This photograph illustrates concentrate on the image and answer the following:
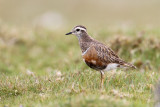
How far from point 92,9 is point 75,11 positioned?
5.83ft

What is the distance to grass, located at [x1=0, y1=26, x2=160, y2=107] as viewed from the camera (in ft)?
23.0

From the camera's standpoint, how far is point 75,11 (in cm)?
3475

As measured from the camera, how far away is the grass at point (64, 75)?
700 cm

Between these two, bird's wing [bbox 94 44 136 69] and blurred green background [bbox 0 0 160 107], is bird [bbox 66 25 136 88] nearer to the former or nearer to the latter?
bird's wing [bbox 94 44 136 69]

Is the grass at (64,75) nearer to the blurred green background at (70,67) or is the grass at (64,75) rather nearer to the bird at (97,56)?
the blurred green background at (70,67)

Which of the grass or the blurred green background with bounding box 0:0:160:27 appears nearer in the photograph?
the grass

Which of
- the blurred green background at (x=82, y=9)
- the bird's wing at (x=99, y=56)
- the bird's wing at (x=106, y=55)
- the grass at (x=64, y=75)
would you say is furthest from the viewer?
the blurred green background at (x=82, y=9)

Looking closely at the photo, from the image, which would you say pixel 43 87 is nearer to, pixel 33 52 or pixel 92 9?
pixel 33 52

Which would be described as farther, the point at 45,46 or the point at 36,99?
the point at 45,46

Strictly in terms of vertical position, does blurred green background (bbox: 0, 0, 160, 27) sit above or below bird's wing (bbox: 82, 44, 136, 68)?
above

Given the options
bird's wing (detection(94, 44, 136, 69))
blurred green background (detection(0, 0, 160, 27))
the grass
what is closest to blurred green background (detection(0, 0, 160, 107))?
the grass

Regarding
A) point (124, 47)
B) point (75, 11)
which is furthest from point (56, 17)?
point (124, 47)

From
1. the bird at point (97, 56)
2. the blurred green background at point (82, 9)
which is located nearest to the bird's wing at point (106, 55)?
the bird at point (97, 56)

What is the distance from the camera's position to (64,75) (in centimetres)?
925
